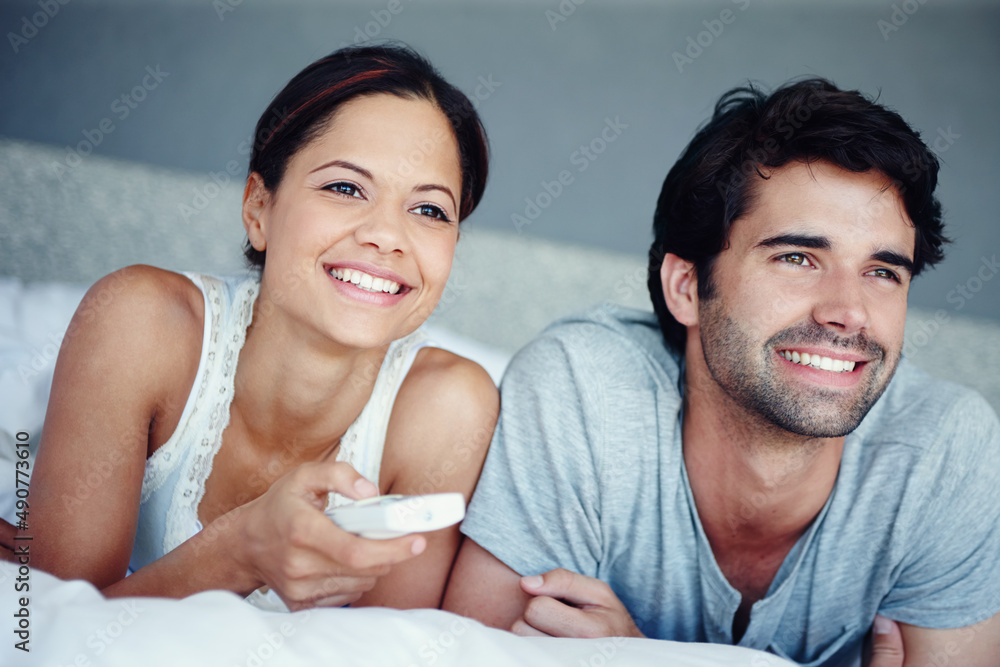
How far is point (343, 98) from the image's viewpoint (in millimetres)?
1054

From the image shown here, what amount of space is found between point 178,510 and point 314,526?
0.45m

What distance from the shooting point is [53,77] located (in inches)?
80.7

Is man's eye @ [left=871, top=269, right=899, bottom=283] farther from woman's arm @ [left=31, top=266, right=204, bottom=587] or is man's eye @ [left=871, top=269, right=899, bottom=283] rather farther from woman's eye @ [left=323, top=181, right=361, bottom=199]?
woman's arm @ [left=31, top=266, right=204, bottom=587]

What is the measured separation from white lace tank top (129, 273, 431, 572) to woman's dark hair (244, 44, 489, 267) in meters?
0.21

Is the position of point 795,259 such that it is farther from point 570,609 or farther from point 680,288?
point 570,609

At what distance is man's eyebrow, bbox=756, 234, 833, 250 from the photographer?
1.04 metres

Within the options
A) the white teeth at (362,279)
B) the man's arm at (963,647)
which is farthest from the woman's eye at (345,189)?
the man's arm at (963,647)

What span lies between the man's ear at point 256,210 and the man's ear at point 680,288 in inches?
26.4

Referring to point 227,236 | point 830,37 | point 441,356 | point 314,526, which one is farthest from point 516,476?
point 830,37

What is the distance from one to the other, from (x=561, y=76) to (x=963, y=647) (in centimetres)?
177

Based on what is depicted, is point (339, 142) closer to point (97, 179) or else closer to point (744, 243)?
point (744, 243)

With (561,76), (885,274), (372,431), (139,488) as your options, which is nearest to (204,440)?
(139,488)

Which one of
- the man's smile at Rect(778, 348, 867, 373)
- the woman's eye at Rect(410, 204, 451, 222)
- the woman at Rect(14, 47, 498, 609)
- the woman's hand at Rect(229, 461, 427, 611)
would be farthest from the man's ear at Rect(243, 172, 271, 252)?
the man's smile at Rect(778, 348, 867, 373)

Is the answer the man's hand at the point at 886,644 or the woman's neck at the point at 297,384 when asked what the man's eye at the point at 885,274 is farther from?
the woman's neck at the point at 297,384
